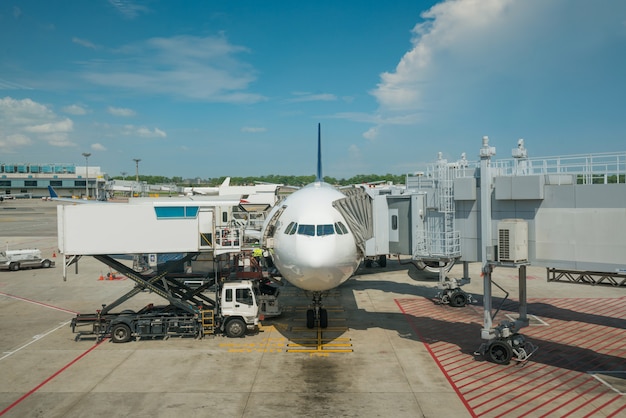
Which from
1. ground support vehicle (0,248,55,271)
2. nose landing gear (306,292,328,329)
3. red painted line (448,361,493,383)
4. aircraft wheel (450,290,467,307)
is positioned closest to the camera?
red painted line (448,361,493,383)

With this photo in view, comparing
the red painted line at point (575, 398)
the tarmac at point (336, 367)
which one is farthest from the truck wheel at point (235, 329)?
the red painted line at point (575, 398)

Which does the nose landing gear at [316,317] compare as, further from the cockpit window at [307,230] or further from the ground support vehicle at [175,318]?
the cockpit window at [307,230]

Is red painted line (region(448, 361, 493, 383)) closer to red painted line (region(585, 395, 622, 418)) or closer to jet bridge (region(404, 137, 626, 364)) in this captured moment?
jet bridge (region(404, 137, 626, 364))

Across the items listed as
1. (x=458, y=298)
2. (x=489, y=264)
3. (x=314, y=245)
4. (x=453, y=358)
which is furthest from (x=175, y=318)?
(x=458, y=298)

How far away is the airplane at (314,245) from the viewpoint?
20.6 metres

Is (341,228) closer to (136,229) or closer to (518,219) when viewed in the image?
(518,219)

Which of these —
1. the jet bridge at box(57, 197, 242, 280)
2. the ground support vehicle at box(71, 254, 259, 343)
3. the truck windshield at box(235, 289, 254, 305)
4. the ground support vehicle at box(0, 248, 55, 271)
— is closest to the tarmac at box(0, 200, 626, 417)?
the ground support vehicle at box(71, 254, 259, 343)

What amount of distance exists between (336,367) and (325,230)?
247 inches

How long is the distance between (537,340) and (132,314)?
22.4 m

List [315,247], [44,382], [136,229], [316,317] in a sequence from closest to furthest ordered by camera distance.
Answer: [44,382] → [315,247] → [136,229] → [316,317]

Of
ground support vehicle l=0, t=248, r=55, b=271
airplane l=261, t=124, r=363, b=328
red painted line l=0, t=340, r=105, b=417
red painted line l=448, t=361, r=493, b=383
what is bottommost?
red painted line l=448, t=361, r=493, b=383

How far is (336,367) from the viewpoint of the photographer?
69.2 ft

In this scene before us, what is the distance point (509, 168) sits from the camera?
2280cm

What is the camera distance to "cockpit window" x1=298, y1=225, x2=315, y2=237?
21.3 meters
